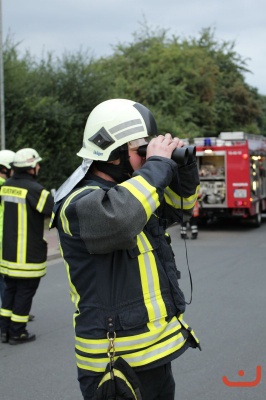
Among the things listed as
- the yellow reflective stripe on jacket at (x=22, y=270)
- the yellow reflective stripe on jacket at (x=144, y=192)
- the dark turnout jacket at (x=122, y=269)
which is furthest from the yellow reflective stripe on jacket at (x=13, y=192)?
the yellow reflective stripe on jacket at (x=144, y=192)

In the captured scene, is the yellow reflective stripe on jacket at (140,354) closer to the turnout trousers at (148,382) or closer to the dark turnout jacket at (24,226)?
the turnout trousers at (148,382)

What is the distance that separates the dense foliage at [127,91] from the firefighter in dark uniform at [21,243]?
440 inches

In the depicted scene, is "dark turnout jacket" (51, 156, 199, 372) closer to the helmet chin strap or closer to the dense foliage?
the helmet chin strap

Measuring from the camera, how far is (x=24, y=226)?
19.9ft

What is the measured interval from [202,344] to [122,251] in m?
3.76

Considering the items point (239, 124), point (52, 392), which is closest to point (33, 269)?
point (52, 392)

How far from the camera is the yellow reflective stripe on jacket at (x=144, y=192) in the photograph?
7.30 ft

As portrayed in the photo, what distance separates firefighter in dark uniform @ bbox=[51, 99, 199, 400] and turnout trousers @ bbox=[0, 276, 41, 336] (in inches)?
145

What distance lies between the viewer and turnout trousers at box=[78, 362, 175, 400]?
2.39 meters

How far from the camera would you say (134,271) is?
7.65 ft

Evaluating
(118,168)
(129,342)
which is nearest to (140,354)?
(129,342)

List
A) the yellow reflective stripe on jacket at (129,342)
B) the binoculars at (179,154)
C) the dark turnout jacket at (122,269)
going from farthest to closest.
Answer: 1. the binoculars at (179,154)
2. the yellow reflective stripe on jacket at (129,342)
3. the dark turnout jacket at (122,269)

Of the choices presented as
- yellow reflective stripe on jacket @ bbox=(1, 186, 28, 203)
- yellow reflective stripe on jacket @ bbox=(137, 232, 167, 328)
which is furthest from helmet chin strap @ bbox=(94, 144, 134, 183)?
yellow reflective stripe on jacket @ bbox=(1, 186, 28, 203)

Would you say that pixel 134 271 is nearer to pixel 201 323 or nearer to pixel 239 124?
pixel 201 323
